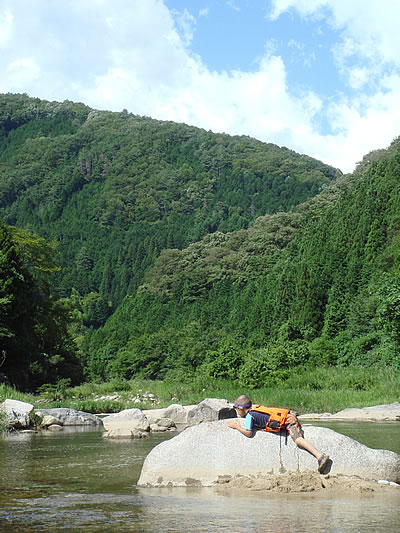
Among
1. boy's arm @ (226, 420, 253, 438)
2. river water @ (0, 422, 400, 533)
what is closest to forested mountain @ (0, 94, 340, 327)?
river water @ (0, 422, 400, 533)

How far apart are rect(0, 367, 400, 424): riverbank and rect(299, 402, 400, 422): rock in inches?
106

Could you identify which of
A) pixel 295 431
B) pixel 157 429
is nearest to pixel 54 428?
pixel 157 429

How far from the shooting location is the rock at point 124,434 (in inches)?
820

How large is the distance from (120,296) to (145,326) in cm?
4190

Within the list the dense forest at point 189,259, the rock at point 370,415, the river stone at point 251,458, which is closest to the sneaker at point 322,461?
the river stone at point 251,458

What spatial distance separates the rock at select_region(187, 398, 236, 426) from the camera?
24084 millimetres

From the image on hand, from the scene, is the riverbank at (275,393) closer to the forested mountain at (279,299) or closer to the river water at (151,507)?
the forested mountain at (279,299)

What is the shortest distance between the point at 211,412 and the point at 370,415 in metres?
7.20

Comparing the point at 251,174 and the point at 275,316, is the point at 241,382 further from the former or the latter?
the point at 251,174

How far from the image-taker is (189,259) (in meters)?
114

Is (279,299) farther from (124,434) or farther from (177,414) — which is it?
(124,434)

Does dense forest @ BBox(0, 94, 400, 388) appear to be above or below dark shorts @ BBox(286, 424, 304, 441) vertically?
above

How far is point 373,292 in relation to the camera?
5466 cm

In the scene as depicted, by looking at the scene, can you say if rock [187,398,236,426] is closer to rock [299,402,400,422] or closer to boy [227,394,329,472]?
rock [299,402,400,422]
